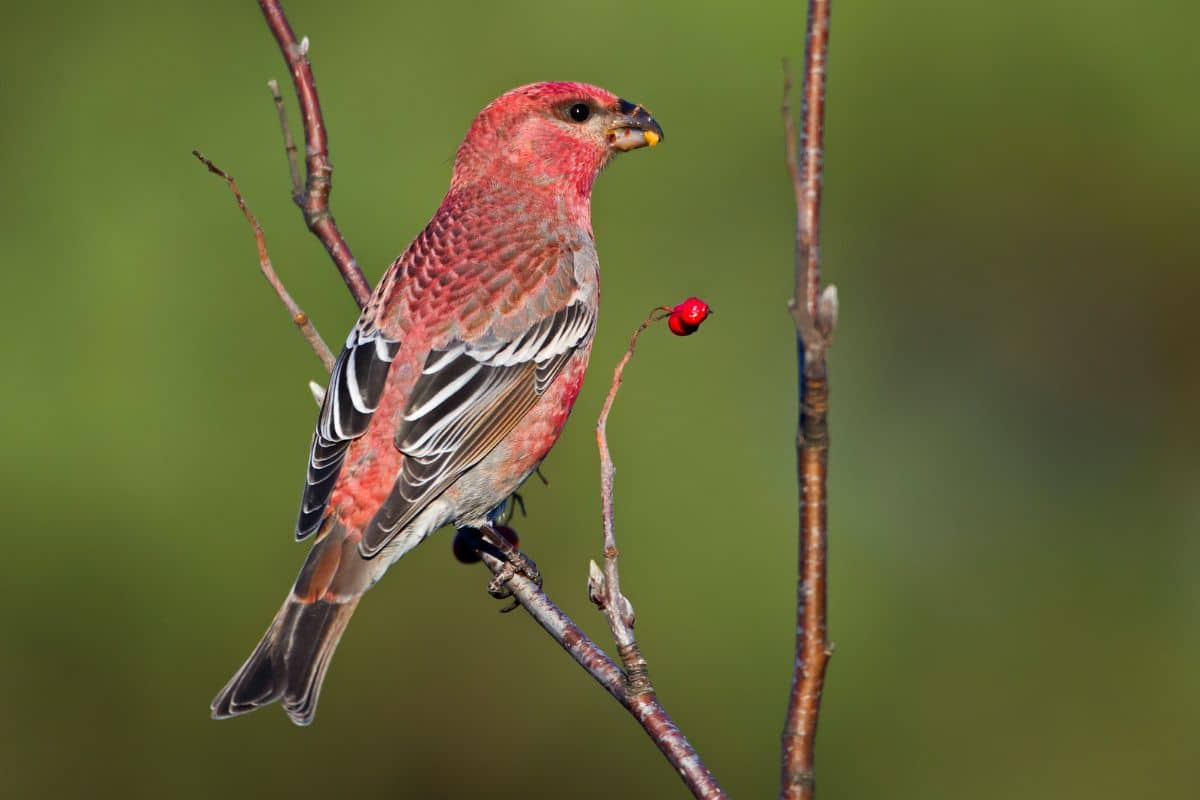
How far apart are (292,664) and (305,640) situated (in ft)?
0.26

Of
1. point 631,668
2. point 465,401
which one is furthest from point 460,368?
point 631,668

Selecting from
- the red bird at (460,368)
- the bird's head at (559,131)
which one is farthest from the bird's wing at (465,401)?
the bird's head at (559,131)

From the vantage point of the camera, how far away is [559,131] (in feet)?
16.5

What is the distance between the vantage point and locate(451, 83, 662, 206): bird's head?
500 centimetres

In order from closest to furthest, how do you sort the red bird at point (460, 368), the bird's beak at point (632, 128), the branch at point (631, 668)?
1. the branch at point (631, 668)
2. the red bird at point (460, 368)
3. the bird's beak at point (632, 128)

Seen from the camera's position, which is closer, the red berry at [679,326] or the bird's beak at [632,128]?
the red berry at [679,326]

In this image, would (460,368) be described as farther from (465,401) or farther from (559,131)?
(559,131)

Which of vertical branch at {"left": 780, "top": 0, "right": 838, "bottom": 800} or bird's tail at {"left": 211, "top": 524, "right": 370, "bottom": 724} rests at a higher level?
vertical branch at {"left": 780, "top": 0, "right": 838, "bottom": 800}

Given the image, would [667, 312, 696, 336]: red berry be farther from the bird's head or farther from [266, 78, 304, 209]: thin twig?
the bird's head

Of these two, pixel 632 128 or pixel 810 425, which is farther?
pixel 632 128

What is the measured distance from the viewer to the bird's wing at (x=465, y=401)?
13.4ft

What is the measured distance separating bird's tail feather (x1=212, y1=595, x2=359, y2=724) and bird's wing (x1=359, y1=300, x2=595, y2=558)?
0.22 meters

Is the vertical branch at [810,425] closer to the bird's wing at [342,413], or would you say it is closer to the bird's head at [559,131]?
the bird's wing at [342,413]

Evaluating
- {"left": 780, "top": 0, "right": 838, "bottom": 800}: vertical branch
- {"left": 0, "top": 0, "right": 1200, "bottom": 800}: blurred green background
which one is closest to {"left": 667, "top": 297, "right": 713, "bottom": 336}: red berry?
{"left": 780, "top": 0, "right": 838, "bottom": 800}: vertical branch
